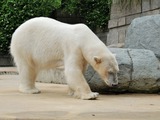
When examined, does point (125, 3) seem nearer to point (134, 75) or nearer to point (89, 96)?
point (134, 75)

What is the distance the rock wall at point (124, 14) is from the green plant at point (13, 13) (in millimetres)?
4065

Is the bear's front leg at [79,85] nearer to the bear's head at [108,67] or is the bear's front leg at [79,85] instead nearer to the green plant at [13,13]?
the bear's head at [108,67]

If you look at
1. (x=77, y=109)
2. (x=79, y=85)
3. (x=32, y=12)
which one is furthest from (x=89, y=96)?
(x=32, y=12)

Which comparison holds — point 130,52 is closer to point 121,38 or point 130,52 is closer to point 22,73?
point 22,73

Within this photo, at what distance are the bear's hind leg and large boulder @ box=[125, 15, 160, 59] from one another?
5.58ft

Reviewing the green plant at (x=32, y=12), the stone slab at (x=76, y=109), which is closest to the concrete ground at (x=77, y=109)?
the stone slab at (x=76, y=109)

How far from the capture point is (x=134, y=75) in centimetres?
527

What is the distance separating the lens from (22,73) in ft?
17.6

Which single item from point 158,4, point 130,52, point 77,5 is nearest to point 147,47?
point 130,52

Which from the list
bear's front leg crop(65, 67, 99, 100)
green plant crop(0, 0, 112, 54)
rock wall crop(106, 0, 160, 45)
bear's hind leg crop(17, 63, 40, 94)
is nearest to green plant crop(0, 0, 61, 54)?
green plant crop(0, 0, 112, 54)

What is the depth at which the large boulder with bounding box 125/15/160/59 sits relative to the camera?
6078 millimetres

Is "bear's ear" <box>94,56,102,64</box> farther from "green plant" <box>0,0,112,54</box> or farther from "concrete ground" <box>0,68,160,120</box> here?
"green plant" <box>0,0,112,54</box>

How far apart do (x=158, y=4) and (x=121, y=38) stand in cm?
138

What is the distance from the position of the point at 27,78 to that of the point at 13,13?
28.8 feet
